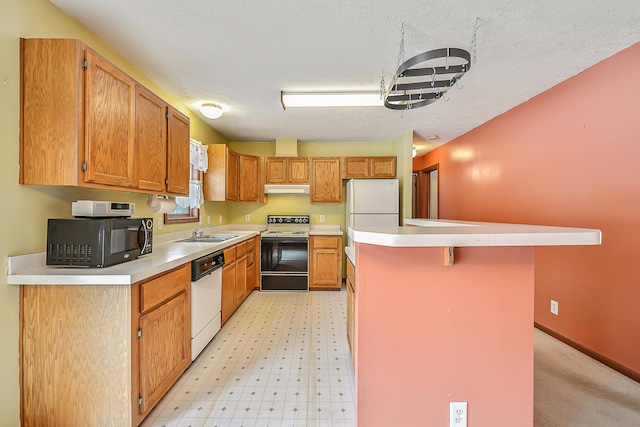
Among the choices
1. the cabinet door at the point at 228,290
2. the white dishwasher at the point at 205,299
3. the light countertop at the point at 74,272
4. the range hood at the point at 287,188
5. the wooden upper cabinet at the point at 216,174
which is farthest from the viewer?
the range hood at the point at 287,188

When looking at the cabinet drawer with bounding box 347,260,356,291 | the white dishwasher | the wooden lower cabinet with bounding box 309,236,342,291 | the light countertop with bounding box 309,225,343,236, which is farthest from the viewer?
the light countertop with bounding box 309,225,343,236

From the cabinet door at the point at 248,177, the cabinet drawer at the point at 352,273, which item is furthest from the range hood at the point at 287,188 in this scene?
the cabinet drawer at the point at 352,273

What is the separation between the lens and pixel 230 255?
2.88m

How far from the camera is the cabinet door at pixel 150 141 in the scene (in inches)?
71.6

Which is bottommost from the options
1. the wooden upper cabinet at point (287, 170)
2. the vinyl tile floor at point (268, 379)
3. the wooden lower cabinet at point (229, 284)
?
the vinyl tile floor at point (268, 379)

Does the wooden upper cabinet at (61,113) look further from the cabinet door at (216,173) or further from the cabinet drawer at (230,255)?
the cabinet door at (216,173)

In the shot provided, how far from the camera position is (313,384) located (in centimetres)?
188

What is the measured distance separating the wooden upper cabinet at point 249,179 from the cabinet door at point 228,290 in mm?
1390

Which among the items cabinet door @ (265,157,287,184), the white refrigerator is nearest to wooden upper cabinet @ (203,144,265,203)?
cabinet door @ (265,157,287,184)

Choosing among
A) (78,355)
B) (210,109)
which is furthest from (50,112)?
(210,109)

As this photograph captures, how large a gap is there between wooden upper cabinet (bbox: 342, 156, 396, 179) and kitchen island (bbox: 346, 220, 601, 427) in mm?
2935

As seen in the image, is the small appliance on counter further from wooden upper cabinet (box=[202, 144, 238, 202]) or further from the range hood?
the range hood

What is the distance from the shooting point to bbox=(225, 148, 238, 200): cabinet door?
3578mm

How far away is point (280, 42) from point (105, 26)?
3.77 ft
